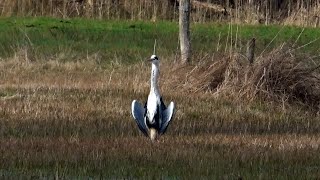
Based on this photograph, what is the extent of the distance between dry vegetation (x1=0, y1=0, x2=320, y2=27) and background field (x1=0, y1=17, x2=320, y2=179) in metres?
1.31

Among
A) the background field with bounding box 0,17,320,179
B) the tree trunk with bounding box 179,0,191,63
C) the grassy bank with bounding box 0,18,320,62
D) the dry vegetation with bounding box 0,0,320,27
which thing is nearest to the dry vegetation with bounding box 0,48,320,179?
the background field with bounding box 0,17,320,179

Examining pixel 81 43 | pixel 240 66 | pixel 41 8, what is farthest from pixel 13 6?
pixel 240 66

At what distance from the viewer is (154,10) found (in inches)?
1136

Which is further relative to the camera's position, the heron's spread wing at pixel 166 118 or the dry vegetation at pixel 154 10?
the dry vegetation at pixel 154 10

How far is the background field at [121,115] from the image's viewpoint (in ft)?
29.3

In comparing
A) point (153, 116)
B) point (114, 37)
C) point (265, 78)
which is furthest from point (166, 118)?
point (114, 37)

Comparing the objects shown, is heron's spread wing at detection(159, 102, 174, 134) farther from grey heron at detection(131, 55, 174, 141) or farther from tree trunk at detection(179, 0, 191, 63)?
tree trunk at detection(179, 0, 191, 63)

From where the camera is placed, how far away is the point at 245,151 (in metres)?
9.98

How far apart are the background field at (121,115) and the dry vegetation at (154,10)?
1309mm

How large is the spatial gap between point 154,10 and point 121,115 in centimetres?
1532

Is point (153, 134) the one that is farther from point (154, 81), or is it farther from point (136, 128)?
point (136, 128)

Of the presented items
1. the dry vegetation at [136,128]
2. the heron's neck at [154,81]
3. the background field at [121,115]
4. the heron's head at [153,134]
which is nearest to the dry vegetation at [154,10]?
the background field at [121,115]

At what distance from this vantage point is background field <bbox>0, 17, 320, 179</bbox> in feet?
29.3

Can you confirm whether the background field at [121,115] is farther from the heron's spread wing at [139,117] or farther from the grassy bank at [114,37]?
the heron's spread wing at [139,117]
